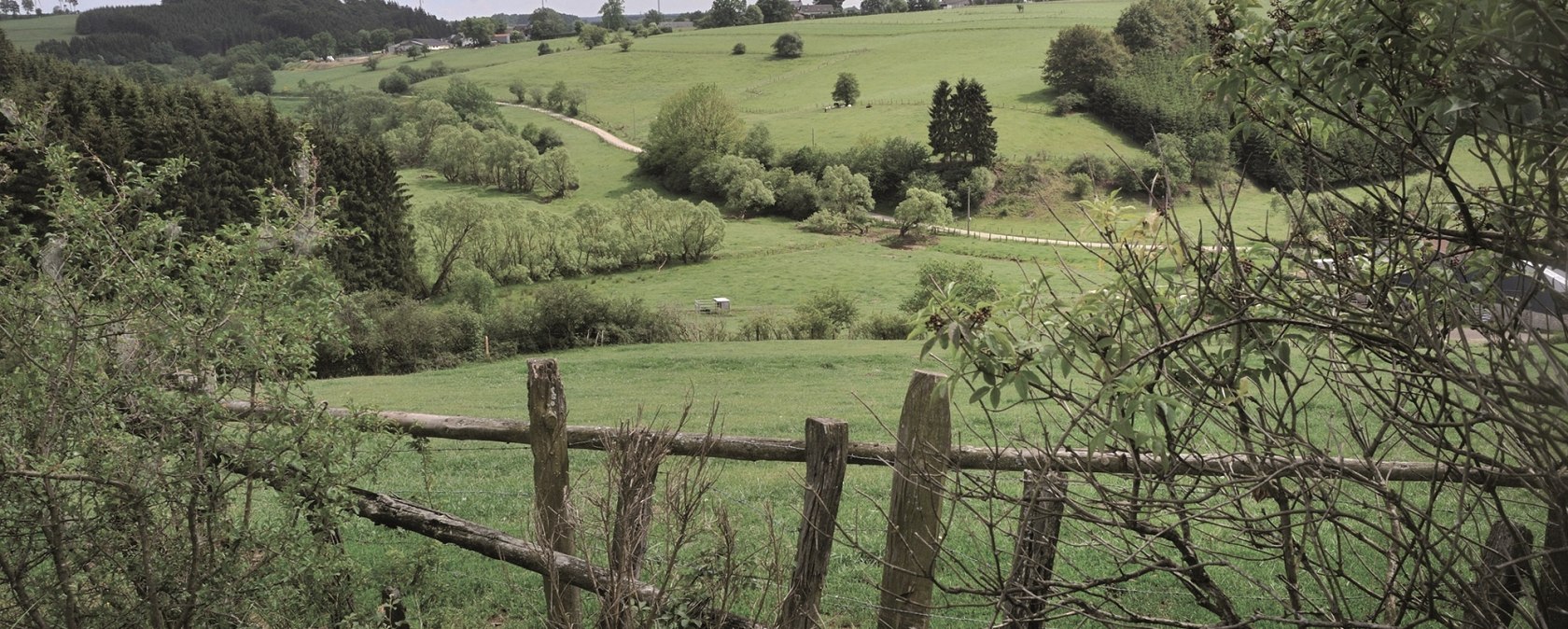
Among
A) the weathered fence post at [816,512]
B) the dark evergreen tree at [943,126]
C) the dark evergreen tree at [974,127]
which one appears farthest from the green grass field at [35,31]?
the weathered fence post at [816,512]

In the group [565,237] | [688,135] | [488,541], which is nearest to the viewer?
[488,541]

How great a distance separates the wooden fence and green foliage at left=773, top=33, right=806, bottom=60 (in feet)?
410

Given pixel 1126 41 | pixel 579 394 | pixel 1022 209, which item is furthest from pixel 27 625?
pixel 1126 41

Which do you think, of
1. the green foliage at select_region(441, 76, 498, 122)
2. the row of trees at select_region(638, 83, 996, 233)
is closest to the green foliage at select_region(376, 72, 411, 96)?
the green foliage at select_region(441, 76, 498, 122)

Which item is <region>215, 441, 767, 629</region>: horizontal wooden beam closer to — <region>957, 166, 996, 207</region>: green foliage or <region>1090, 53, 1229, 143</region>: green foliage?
<region>957, 166, 996, 207</region>: green foliage

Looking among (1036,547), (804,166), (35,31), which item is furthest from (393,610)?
(35,31)

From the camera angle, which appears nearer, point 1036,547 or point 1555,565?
point 1555,565

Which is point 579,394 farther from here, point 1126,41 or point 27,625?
point 1126,41

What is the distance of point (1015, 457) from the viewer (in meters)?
4.97

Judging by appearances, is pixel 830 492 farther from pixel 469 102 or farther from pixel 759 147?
pixel 469 102

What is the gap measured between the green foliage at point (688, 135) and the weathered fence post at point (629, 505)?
79.9 m

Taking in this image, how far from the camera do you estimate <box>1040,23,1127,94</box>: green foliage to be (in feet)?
319

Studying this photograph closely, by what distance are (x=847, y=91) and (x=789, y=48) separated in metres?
28.5

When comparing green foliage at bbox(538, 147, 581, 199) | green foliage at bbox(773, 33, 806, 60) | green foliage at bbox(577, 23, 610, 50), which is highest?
green foliage at bbox(577, 23, 610, 50)
